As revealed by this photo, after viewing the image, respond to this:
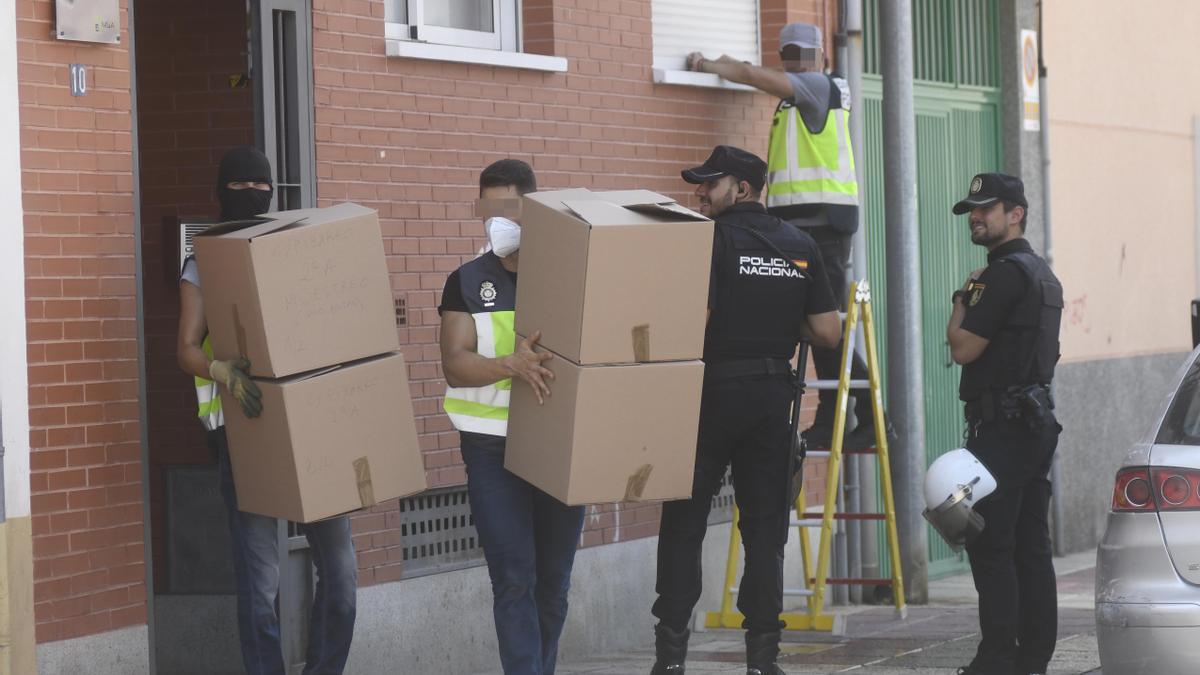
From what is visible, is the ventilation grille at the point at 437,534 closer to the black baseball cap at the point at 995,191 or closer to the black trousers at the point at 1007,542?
the black trousers at the point at 1007,542

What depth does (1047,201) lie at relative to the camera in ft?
43.3

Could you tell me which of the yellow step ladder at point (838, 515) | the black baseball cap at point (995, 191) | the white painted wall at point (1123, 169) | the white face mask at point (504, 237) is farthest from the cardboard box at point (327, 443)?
the white painted wall at point (1123, 169)

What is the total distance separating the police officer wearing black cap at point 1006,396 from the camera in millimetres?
7570

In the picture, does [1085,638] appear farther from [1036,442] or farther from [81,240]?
[81,240]

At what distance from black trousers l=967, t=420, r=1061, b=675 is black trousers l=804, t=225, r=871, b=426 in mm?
2015

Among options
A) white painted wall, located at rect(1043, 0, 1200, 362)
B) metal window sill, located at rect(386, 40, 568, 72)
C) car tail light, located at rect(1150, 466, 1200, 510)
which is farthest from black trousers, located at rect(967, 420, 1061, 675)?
white painted wall, located at rect(1043, 0, 1200, 362)

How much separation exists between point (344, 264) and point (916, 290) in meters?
4.92

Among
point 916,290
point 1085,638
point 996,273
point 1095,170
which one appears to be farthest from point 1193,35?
point 996,273

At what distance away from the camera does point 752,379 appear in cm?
720

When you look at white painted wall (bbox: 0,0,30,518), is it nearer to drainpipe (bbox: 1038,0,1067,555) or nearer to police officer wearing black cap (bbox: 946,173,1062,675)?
police officer wearing black cap (bbox: 946,173,1062,675)

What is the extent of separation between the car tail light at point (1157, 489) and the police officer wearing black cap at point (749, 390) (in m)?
1.33

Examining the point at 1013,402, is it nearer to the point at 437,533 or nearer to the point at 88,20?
the point at 437,533

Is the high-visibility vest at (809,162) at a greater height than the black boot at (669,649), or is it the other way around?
the high-visibility vest at (809,162)

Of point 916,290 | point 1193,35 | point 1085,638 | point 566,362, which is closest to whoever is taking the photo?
point 566,362
